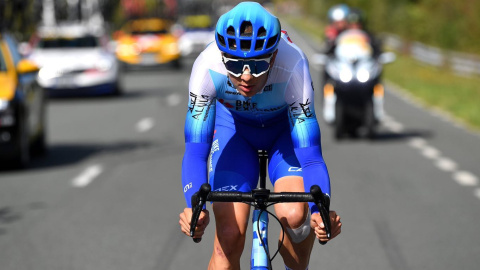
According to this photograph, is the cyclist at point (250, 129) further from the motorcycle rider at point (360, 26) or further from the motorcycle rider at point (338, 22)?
the motorcycle rider at point (338, 22)

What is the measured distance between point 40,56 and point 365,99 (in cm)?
1090

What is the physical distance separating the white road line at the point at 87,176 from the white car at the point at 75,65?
10988 mm

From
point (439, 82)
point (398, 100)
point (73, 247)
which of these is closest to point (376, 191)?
point (73, 247)

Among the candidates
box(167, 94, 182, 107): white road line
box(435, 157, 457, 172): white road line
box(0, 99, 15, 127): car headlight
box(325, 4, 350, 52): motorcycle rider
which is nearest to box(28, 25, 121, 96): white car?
box(167, 94, 182, 107): white road line

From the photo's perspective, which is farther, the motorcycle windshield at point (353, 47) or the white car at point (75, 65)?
the white car at point (75, 65)

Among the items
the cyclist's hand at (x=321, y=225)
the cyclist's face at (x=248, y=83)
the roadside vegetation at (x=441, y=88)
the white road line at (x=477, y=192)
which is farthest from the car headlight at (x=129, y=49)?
the cyclist's hand at (x=321, y=225)

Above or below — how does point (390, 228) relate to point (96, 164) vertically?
above

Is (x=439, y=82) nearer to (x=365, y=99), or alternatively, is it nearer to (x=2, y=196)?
(x=365, y=99)

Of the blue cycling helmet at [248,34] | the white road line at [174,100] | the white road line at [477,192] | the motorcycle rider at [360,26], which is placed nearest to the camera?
the blue cycling helmet at [248,34]

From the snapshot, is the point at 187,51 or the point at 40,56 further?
the point at 187,51

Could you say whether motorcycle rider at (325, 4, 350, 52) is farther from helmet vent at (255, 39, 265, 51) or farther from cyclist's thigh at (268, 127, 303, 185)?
helmet vent at (255, 39, 265, 51)

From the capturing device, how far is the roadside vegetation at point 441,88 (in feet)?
70.2

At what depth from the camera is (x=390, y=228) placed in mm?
9547

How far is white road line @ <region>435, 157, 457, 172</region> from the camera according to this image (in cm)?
1331
